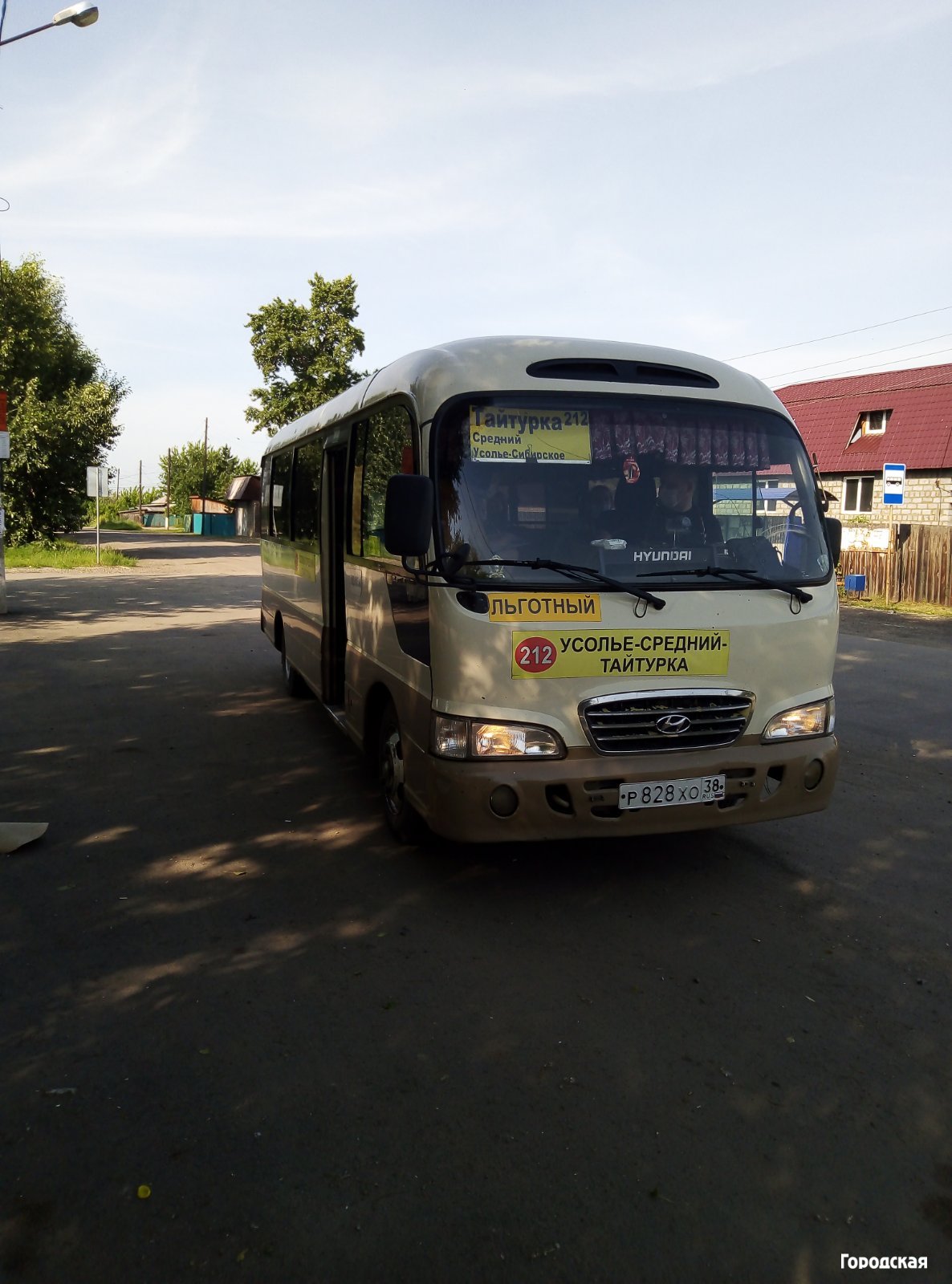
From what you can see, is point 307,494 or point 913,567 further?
point 913,567

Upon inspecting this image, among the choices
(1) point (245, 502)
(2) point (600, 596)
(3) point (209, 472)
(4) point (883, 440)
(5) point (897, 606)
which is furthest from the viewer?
(3) point (209, 472)

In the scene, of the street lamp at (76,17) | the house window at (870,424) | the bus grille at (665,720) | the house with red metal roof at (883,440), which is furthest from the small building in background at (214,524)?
the bus grille at (665,720)

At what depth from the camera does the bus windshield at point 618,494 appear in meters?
4.83

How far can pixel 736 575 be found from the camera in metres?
5.01

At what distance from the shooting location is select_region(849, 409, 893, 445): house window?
1449 inches

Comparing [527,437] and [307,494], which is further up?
[527,437]

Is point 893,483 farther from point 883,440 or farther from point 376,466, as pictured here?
point 376,466

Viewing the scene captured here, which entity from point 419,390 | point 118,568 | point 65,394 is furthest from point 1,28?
point 65,394

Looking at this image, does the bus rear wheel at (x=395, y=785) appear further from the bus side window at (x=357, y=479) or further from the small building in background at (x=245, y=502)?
the small building in background at (x=245, y=502)

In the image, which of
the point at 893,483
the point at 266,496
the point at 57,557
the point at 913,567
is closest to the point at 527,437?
the point at 266,496

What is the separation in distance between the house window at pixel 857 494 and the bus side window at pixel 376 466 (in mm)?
33623

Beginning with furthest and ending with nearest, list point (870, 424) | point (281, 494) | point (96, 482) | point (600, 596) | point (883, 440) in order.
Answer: point (870, 424)
point (883, 440)
point (96, 482)
point (281, 494)
point (600, 596)

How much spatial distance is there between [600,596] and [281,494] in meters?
6.39

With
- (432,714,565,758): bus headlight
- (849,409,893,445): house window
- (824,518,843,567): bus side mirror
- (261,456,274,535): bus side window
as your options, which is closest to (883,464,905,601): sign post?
(849,409,893,445): house window
